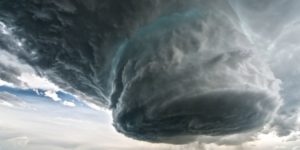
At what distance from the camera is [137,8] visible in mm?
21766

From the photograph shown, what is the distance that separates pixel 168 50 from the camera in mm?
22562

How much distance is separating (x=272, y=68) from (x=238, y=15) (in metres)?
9.86

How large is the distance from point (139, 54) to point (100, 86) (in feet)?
29.6

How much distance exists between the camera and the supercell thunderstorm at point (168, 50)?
21469mm

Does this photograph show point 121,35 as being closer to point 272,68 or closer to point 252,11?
point 252,11

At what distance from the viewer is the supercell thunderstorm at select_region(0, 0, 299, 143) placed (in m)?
21.5

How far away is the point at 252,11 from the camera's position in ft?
73.4

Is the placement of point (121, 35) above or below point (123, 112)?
above

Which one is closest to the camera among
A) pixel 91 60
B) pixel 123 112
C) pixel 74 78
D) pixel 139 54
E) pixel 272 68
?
pixel 139 54

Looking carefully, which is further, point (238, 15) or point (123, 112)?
point (123, 112)

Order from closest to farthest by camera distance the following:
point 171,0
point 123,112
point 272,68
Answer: point 171,0, point 123,112, point 272,68

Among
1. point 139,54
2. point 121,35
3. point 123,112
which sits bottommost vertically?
point 123,112

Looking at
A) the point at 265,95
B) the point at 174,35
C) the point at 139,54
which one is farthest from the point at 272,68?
the point at 139,54

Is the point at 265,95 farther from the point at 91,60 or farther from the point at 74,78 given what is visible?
the point at 74,78
